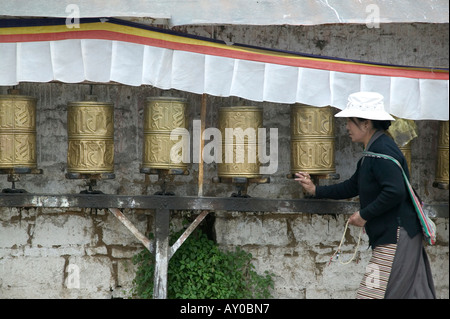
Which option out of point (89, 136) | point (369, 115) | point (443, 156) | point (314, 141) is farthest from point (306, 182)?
point (89, 136)

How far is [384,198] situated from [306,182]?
112 centimetres

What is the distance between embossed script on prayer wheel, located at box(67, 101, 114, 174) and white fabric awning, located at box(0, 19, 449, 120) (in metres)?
0.40

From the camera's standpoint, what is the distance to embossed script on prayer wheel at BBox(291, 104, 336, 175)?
5777 mm

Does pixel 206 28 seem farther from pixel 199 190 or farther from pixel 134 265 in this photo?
pixel 134 265

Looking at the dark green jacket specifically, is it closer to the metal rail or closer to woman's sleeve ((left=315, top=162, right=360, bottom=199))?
woman's sleeve ((left=315, top=162, right=360, bottom=199))

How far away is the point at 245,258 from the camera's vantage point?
6273 mm

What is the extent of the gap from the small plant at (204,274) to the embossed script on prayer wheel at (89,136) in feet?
3.13

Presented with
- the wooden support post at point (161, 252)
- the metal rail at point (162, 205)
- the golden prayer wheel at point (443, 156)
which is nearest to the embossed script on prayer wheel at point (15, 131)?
the metal rail at point (162, 205)

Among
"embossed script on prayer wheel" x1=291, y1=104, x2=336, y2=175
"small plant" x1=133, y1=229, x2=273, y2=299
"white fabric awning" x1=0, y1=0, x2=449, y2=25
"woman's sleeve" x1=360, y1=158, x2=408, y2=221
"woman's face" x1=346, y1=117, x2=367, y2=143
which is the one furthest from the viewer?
"small plant" x1=133, y1=229, x2=273, y2=299

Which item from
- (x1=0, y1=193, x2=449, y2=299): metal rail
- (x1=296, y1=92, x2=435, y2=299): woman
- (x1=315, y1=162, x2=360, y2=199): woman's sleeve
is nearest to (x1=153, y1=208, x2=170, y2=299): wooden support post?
(x1=0, y1=193, x2=449, y2=299): metal rail

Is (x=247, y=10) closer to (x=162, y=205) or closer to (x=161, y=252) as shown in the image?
(x=162, y=205)

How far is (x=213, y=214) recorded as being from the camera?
630 cm
